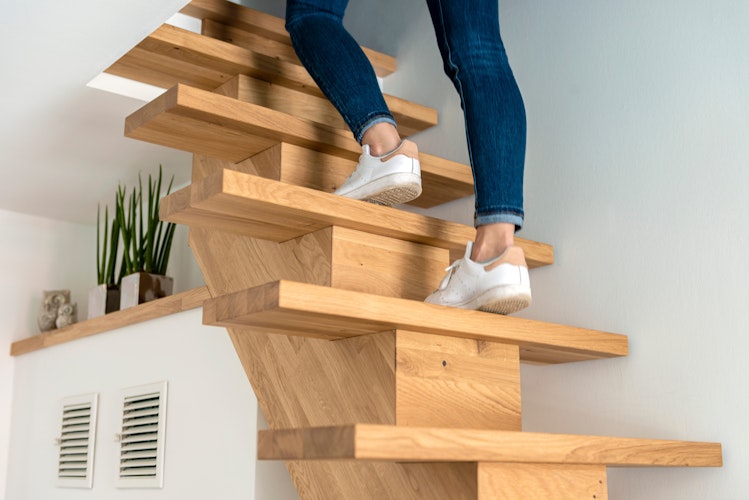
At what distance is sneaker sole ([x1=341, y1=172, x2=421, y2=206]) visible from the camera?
1314 mm

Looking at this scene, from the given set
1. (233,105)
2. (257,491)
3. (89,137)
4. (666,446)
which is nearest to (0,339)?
(89,137)

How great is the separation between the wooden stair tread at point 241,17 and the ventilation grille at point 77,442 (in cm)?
117

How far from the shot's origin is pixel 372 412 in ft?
3.93

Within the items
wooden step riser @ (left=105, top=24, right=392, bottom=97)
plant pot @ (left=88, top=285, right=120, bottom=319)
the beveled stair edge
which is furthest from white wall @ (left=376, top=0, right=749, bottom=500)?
plant pot @ (left=88, top=285, right=120, bottom=319)

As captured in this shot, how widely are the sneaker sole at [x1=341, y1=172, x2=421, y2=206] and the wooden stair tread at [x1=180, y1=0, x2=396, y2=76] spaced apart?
2.41ft

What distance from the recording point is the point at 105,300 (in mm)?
2643

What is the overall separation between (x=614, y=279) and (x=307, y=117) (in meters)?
0.73

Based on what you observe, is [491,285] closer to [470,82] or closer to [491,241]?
[491,241]

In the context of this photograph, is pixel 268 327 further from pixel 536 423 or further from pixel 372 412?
pixel 536 423

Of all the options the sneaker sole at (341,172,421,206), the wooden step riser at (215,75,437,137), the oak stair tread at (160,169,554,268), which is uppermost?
the wooden step riser at (215,75,437,137)

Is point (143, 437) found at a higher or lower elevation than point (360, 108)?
lower

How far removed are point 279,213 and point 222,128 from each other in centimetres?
29

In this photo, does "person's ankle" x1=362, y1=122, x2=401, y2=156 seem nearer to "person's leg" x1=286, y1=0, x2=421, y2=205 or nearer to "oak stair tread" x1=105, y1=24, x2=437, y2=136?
"person's leg" x1=286, y1=0, x2=421, y2=205

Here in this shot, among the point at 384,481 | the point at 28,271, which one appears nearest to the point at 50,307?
the point at 28,271
